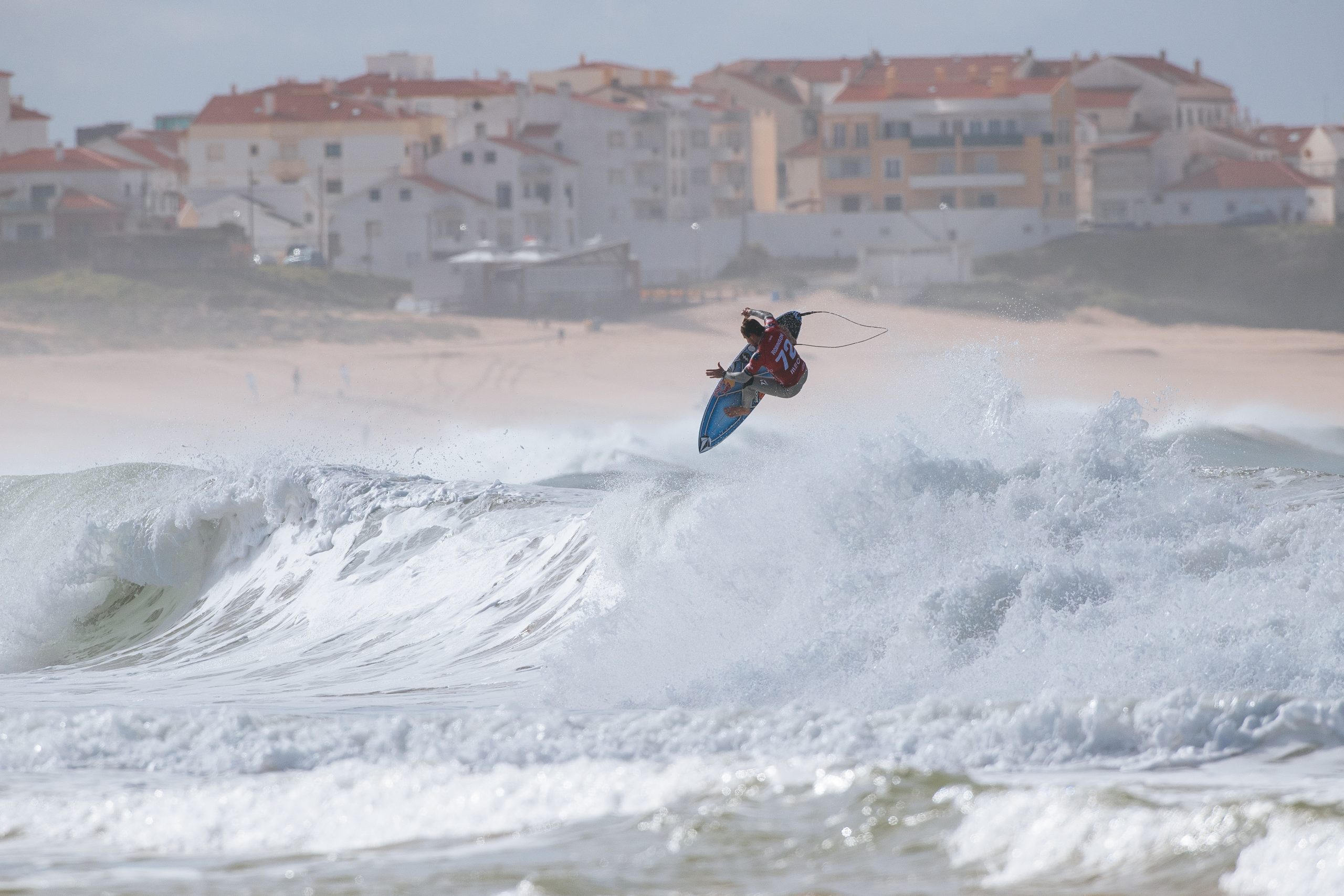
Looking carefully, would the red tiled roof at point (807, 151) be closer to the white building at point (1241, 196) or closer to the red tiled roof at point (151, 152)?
the white building at point (1241, 196)

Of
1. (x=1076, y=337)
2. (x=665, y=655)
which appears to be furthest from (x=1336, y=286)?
(x=665, y=655)

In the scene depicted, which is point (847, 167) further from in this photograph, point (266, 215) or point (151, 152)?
point (151, 152)

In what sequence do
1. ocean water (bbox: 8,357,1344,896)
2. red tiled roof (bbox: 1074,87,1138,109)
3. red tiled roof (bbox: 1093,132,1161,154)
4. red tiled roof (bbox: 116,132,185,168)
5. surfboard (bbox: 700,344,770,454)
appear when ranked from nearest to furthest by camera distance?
ocean water (bbox: 8,357,1344,896) < surfboard (bbox: 700,344,770,454) < red tiled roof (bbox: 1093,132,1161,154) < red tiled roof (bbox: 116,132,185,168) < red tiled roof (bbox: 1074,87,1138,109)

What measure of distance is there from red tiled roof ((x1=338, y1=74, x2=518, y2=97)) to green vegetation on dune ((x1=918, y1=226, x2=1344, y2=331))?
88.4ft

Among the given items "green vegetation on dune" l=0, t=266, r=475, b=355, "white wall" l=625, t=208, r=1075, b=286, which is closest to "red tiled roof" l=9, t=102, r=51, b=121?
"green vegetation on dune" l=0, t=266, r=475, b=355

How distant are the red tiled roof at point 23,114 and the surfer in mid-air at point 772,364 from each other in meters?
81.6

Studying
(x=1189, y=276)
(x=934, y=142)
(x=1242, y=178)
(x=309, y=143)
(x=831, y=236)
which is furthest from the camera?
(x=309, y=143)

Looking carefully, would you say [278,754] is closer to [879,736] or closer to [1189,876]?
[879,736]

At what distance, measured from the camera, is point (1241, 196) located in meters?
75.9

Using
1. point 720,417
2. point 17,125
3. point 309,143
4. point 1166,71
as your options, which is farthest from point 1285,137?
point 720,417

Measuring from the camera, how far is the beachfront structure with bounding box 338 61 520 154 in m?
80.4

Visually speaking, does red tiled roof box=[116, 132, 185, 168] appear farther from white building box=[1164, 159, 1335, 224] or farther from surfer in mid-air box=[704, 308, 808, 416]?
surfer in mid-air box=[704, 308, 808, 416]

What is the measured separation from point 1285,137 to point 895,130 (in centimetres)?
2776

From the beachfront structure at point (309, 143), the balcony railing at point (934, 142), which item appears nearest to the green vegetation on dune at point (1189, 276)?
the balcony railing at point (934, 142)
